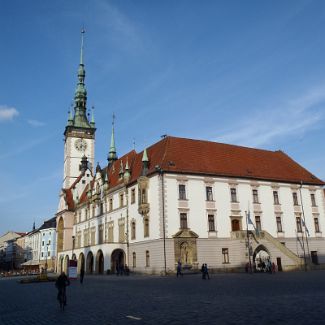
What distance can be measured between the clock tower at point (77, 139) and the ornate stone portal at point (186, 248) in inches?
1755

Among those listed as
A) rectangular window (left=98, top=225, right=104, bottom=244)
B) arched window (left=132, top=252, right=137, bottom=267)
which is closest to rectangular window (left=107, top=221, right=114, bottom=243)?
rectangular window (left=98, top=225, right=104, bottom=244)

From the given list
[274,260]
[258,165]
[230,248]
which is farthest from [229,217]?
→ [258,165]

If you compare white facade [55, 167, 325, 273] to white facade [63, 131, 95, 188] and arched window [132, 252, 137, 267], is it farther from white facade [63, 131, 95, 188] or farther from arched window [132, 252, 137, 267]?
white facade [63, 131, 95, 188]

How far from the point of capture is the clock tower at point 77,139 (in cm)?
8188

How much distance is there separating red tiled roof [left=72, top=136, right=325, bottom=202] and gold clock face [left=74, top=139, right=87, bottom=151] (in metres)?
29.8

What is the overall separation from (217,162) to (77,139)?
45.3m

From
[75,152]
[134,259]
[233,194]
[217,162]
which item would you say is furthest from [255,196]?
[75,152]

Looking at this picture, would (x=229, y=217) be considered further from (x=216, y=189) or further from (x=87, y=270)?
(x=87, y=270)

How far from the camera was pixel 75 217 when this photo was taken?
224ft

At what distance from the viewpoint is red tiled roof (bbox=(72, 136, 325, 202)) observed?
44.4 meters

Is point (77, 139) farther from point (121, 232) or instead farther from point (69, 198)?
point (121, 232)

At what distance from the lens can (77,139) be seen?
3332 inches

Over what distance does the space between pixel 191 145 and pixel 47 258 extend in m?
65.5

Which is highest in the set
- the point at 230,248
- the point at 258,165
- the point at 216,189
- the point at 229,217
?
the point at 258,165
